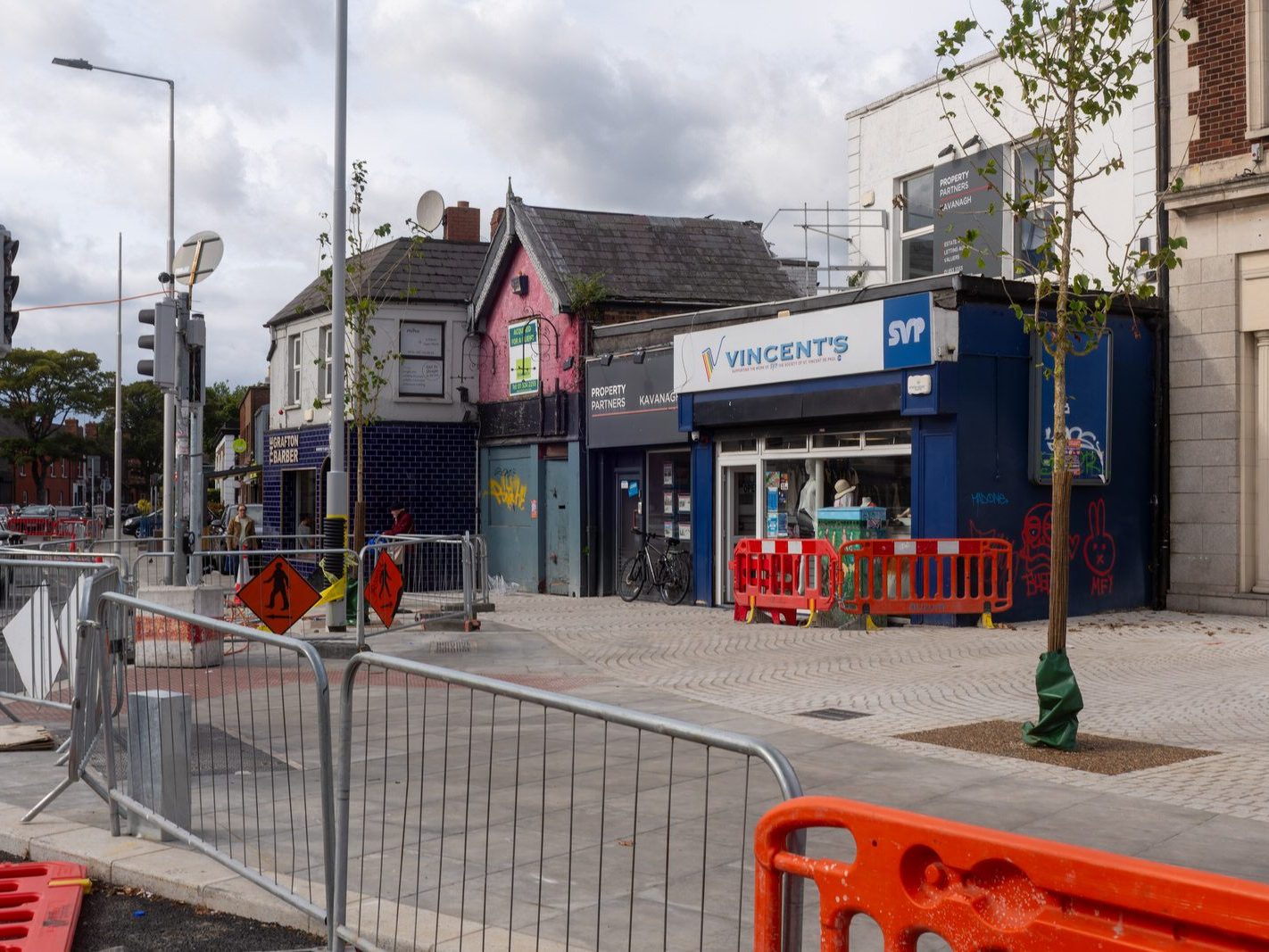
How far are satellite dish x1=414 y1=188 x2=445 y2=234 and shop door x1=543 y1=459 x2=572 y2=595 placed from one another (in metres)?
6.66

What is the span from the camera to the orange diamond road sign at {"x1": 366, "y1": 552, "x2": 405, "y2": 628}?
15359 mm

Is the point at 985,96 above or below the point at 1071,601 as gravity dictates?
above

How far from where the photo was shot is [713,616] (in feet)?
61.5

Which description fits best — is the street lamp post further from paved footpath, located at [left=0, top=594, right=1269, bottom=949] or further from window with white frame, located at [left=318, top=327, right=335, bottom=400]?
paved footpath, located at [left=0, top=594, right=1269, bottom=949]

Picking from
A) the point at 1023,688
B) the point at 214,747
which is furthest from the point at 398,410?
the point at 214,747

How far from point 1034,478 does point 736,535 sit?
494 centimetres

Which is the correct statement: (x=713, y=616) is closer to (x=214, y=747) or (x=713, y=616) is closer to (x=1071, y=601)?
(x=1071, y=601)

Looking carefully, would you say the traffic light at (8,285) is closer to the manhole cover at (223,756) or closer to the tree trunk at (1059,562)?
the manhole cover at (223,756)

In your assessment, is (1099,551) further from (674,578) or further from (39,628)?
(39,628)

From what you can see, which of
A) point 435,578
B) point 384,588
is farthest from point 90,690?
point 435,578

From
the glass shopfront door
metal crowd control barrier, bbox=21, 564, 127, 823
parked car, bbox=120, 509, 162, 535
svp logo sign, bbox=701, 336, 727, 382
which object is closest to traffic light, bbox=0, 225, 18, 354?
metal crowd control barrier, bbox=21, 564, 127, 823

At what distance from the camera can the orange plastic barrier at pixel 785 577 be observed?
16.3m

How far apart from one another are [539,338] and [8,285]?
49.4ft

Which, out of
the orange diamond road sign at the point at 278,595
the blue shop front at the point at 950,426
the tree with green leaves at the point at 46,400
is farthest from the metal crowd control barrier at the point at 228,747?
the tree with green leaves at the point at 46,400
